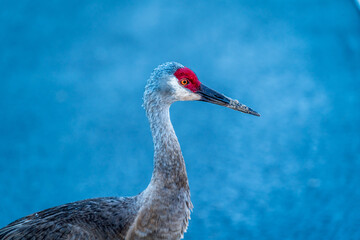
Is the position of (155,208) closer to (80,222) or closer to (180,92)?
(80,222)

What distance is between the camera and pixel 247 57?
3.86 metres

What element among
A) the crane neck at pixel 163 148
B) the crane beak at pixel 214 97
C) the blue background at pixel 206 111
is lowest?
the crane neck at pixel 163 148

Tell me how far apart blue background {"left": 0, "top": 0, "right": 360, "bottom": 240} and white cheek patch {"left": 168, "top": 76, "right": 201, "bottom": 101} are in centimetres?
122

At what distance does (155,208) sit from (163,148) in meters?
0.25

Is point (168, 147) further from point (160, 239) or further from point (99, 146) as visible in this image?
point (99, 146)

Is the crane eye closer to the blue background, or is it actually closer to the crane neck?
the crane neck


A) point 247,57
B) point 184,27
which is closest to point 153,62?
point 184,27

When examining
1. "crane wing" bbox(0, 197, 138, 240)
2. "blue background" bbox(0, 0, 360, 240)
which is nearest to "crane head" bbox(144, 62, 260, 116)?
"crane wing" bbox(0, 197, 138, 240)

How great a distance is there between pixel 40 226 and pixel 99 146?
5.26 ft

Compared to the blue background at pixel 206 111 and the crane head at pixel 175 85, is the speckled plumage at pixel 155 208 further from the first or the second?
the blue background at pixel 206 111

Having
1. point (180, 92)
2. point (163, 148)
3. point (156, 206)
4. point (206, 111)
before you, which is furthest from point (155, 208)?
point (206, 111)

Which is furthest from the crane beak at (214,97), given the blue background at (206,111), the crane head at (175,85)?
the blue background at (206,111)

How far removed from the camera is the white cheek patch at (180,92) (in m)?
1.75

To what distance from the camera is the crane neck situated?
176 cm
